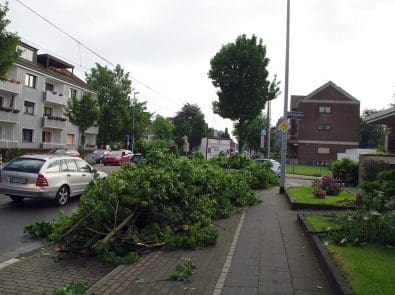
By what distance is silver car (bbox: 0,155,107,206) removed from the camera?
41.2 ft

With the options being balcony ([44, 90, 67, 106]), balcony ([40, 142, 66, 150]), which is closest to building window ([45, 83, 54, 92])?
balcony ([44, 90, 67, 106])

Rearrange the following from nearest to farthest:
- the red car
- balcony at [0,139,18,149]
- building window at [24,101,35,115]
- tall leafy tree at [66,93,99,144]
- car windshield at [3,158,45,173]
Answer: car windshield at [3,158,45,173] < balcony at [0,139,18,149] < the red car < building window at [24,101,35,115] < tall leafy tree at [66,93,99,144]

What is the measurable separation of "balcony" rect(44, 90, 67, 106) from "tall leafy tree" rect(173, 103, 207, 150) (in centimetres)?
4363

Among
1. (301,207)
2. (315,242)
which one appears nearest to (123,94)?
(301,207)

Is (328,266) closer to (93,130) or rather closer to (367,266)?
(367,266)

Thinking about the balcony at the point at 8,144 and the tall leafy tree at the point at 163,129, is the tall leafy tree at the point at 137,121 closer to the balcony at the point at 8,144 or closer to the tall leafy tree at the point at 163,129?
the tall leafy tree at the point at 163,129

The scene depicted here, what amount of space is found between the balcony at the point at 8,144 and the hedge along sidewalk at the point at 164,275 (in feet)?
113

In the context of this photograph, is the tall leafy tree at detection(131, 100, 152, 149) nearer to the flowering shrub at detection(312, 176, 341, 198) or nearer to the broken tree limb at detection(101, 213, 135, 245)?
the flowering shrub at detection(312, 176, 341, 198)

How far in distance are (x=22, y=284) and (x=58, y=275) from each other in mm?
604

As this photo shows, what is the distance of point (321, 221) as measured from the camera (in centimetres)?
974

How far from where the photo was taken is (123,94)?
2336 inches

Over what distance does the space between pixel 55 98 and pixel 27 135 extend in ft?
17.9

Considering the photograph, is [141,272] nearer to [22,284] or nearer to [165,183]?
[22,284]

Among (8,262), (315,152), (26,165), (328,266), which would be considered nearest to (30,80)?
(26,165)
